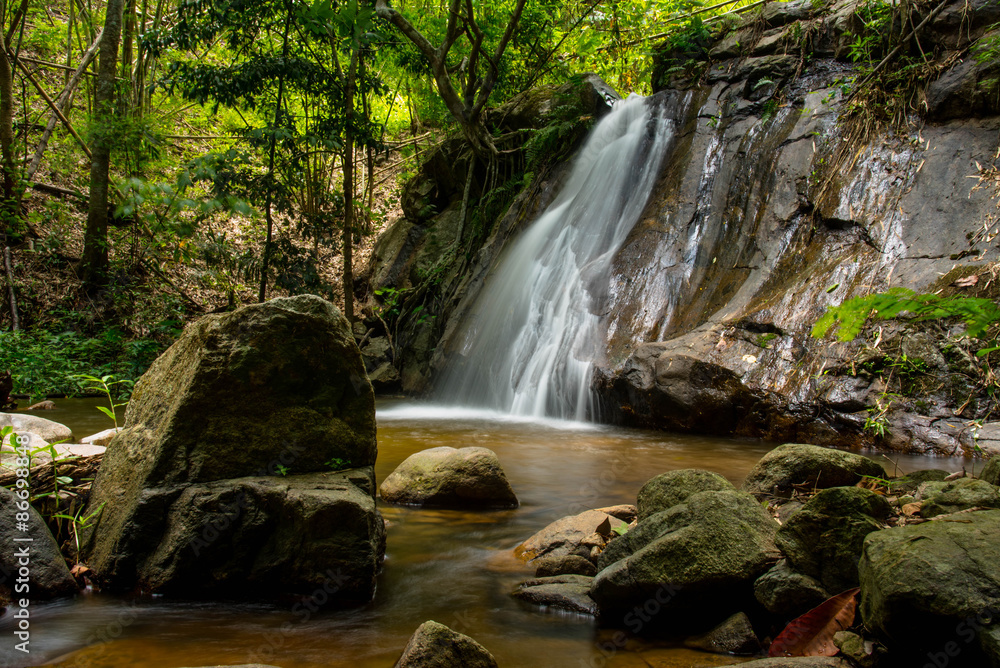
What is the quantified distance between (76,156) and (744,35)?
46.4ft

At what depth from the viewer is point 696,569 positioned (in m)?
2.41

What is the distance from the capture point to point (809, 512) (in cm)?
237

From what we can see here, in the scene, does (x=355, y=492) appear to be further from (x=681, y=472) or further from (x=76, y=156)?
(x=76, y=156)

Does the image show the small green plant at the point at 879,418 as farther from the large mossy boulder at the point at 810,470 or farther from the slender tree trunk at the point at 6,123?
the slender tree trunk at the point at 6,123

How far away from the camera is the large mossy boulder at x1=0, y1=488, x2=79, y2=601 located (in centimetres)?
252

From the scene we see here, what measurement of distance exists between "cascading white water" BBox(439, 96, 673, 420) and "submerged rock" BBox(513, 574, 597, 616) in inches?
189

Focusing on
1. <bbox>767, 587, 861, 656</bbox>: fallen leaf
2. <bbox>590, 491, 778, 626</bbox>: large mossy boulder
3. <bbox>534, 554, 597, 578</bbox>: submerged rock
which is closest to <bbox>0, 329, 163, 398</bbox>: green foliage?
<bbox>534, 554, 597, 578</bbox>: submerged rock

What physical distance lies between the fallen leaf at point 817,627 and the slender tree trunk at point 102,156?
12.2m

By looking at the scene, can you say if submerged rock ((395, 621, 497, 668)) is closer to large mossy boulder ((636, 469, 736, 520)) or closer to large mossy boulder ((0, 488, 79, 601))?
large mossy boulder ((636, 469, 736, 520))

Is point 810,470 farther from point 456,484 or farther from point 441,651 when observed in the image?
point 441,651

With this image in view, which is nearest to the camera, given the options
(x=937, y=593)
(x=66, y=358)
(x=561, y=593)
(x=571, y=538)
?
(x=937, y=593)

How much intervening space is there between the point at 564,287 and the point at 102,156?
8551 millimetres

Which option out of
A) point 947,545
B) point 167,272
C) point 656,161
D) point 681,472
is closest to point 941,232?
point 656,161

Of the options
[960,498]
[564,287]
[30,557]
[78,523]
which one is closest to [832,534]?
[960,498]
